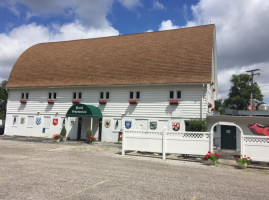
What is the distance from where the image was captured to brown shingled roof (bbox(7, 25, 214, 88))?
2084 cm

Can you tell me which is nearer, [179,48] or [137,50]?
[179,48]

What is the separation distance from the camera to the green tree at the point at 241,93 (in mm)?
49550

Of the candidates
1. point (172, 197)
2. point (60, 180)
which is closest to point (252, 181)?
point (172, 197)

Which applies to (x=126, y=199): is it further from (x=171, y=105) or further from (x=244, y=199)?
(x=171, y=105)

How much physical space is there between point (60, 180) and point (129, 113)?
14.5 m

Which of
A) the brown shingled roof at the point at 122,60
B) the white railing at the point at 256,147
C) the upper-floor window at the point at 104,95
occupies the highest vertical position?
the brown shingled roof at the point at 122,60

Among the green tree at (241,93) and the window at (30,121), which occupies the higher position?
the green tree at (241,93)

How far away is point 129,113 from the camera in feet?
71.9

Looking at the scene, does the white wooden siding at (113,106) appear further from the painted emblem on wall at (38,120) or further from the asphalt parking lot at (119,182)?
the asphalt parking lot at (119,182)

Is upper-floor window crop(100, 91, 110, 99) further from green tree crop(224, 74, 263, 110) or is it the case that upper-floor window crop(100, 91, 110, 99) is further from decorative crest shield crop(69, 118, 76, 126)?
green tree crop(224, 74, 263, 110)

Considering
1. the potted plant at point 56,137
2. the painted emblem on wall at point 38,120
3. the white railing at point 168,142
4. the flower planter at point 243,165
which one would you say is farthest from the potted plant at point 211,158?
the painted emblem on wall at point 38,120

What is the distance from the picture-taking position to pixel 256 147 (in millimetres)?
11531

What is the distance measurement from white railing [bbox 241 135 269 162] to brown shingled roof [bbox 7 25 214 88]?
27.2 ft

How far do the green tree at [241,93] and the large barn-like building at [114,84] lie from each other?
28.8 metres
